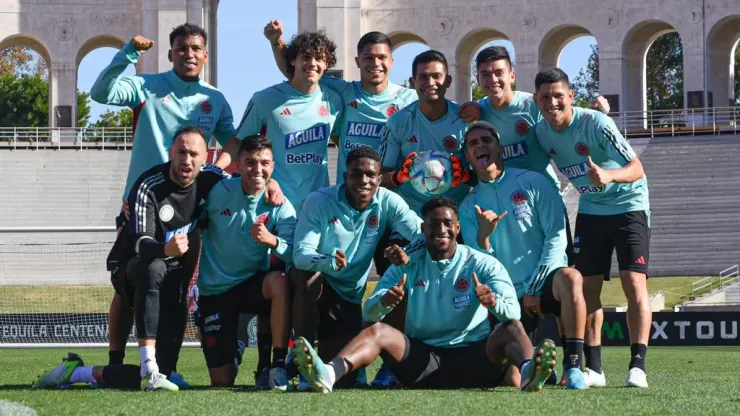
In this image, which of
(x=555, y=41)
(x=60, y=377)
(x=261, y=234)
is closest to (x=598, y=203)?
(x=261, y=234)

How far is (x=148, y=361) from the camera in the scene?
688 centimetres

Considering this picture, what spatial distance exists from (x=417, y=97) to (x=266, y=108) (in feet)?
3.39

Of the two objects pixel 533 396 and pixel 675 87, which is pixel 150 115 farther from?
pixel 675 87

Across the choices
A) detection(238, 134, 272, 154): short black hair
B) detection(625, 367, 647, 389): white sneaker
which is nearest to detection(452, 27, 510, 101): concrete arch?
detection(238, 134, 272, 154): short black hair

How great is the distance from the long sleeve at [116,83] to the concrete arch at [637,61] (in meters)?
28.4

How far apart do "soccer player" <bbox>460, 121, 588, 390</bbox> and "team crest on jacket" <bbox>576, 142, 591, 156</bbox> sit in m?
0.32

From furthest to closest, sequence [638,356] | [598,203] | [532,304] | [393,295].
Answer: [598,203] < [638,356] < [532,304] < [393,295]

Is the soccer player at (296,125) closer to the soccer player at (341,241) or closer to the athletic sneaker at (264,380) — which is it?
the soccer player at (341,241)

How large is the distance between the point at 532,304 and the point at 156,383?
7.19ft

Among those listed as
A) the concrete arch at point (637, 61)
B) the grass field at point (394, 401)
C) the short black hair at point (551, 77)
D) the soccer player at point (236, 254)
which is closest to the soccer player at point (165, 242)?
the soccer player at point (236, 254)

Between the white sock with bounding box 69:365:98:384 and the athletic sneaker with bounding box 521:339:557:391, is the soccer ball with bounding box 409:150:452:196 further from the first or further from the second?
the white sock with bounding box 69:365:98:384

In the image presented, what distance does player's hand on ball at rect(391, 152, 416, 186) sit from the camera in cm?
762

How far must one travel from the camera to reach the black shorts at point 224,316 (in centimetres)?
755

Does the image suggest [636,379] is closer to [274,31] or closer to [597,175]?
[597,175]
